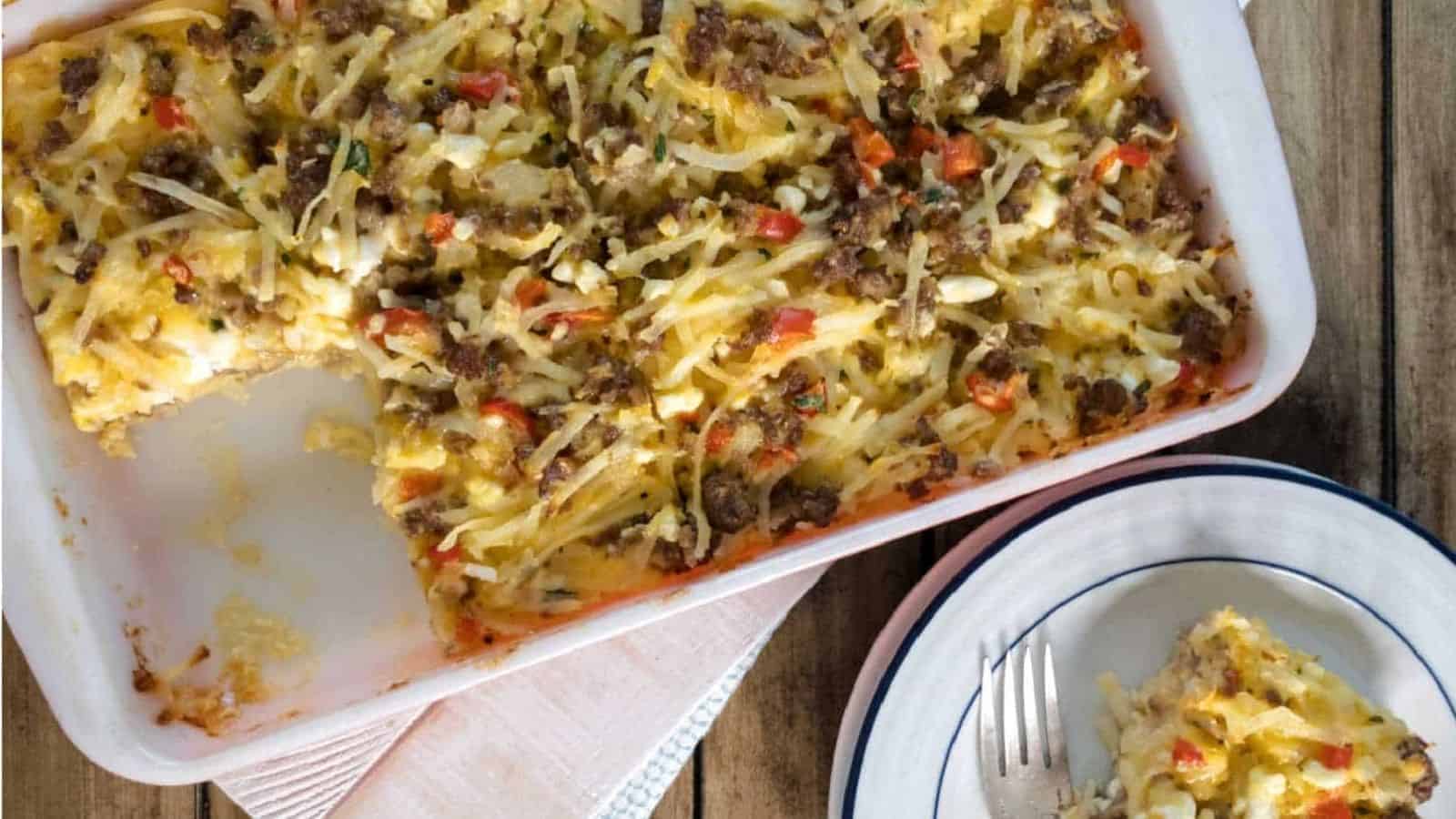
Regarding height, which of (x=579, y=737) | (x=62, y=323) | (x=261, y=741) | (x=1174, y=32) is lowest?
(x=579, y=737)

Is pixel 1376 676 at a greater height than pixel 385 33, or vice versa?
pixel 385 33

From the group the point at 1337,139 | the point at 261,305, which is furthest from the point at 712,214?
the point at 1337,139

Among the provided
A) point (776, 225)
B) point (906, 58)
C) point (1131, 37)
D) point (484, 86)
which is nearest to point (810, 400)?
point (776, 225)

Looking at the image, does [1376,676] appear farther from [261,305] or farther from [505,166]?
[261,305]

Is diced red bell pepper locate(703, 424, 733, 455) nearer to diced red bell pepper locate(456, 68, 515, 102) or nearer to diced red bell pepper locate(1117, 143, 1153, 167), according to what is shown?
diced red bell pepper locate(456, 68, 515, 102)

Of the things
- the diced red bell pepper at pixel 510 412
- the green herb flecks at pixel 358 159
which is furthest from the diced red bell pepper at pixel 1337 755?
the green herb flecks at pixel 358 159

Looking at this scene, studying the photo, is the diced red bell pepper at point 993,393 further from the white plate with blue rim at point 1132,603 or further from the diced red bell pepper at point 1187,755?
the diced red bell pepper at point 1187,755

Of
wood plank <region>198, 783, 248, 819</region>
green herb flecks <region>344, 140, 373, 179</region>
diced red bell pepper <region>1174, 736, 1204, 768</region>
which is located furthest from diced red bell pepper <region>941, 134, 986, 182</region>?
wood plank <region>198, 783, 248, 819</region>

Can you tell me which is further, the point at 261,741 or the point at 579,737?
the point at 579,737

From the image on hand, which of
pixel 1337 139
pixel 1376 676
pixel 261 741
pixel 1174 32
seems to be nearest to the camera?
pixel 261 741
